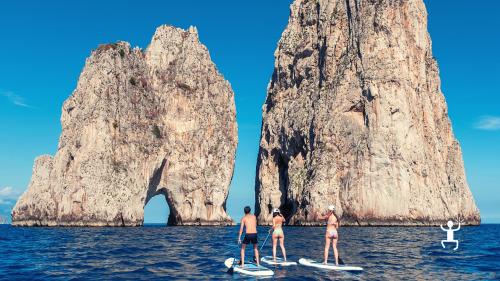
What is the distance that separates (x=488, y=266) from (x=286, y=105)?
3801 inches

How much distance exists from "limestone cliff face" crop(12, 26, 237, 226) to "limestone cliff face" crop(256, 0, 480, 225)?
16427 millimetres

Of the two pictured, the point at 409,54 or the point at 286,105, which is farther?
the point at 286,105

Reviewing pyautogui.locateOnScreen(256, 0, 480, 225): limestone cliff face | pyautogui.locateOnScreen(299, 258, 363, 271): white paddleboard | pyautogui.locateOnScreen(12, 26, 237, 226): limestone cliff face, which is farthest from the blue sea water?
pyautogui.locateOnScreen(256, 0, 480, 225): limestone cliff face

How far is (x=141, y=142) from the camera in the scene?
337 ft

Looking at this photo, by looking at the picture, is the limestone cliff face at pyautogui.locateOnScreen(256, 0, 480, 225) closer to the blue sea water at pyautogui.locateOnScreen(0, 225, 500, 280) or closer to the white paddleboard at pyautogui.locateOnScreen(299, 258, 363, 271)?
the blue sea water at pyautogui.locateOnScreen(0, 225, 500, 280)

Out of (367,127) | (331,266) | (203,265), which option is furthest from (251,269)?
(367,127)

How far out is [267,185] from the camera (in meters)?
122

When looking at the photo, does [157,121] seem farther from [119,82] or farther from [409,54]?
[409,54]

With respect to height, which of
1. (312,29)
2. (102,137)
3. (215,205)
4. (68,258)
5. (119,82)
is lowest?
(68,258)

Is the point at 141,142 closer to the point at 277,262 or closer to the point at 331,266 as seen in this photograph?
the point at 277,262

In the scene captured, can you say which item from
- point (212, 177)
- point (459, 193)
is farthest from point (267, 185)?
point (459, 193)

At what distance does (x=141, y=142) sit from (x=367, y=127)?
1740 inches

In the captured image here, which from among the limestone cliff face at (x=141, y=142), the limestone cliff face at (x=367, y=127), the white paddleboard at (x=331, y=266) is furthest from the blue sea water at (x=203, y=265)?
the limestone cliff face at (x=367, y=127)

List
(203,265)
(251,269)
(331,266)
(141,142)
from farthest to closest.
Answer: (141,142), (203,265), (331,266), (251,269)
